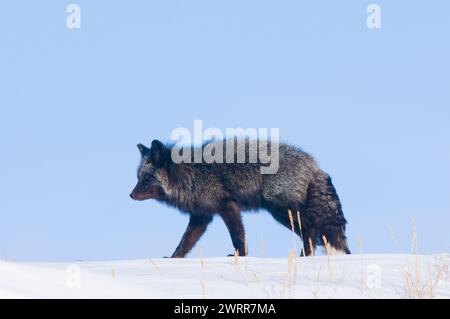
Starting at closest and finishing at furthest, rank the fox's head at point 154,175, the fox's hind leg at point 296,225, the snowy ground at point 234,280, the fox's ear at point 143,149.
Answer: the snowy ground at point 234,280 → the fox's hind leg at point 296,225 → the fox's head at point 154,175 → the fox's ear at point 143,149

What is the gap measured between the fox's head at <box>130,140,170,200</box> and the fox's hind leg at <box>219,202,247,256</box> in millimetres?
1710

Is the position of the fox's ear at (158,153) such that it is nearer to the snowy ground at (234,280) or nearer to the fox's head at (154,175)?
the fox's head at (154,175)

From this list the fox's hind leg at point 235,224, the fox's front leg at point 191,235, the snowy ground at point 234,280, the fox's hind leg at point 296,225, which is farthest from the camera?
the fox's front leg at point 191,235

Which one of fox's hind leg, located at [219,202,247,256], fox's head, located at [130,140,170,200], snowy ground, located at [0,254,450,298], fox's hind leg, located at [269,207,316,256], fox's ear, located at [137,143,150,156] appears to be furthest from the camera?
fox's ear, located at [137,143,150,156]

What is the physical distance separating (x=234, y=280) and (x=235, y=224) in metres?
6.05

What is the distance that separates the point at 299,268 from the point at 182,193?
6456 millimetres

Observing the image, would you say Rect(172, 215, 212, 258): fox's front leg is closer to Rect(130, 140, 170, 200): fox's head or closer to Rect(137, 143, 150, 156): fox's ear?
Rect(130, 140, 170, 200): fox's head

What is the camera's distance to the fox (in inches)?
531

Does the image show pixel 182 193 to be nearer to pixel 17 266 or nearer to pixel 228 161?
pixel 228 161

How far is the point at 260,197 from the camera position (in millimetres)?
13648

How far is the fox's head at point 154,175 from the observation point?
584 inches

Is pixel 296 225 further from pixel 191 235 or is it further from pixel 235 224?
pixel 191 235

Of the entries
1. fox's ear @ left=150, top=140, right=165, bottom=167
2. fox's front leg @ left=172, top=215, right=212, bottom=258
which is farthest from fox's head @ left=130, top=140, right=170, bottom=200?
fox's front leg @ left=172, top=215, right=212, bottom=258

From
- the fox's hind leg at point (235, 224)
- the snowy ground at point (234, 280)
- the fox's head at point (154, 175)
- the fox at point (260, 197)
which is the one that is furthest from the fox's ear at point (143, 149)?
the snowy ground at point (234, 280)
